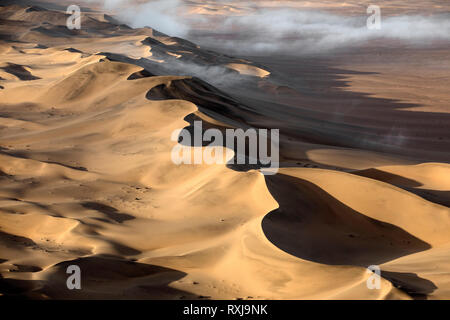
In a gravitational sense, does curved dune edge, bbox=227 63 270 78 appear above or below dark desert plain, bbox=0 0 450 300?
above

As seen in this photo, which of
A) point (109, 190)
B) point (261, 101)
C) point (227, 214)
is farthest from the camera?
point (261, 101)

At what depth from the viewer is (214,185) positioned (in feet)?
21.6

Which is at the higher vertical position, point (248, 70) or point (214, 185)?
point (248, 70)

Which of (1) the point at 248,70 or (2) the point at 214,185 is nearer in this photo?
(2) the point at 214,185

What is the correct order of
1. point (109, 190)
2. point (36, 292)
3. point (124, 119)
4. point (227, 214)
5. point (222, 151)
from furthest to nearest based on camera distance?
point (124, 119) < point (222, 151) < point (109, 190) < point (227, 214) < point (36, 292)

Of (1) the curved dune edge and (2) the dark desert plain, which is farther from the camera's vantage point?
(1) the curved dune edge

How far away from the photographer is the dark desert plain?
14.6 ft

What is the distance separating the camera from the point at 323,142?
10.8 metres

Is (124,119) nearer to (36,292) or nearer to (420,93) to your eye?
(36,292)

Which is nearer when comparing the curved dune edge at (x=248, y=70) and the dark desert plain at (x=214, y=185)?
the dark desert plain at (x=214, y=185)

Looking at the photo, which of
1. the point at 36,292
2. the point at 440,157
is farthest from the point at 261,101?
the point at 36,292

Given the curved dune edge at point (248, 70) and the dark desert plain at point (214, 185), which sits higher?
the curved dune edge at point (248, 70)

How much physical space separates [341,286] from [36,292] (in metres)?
2.02

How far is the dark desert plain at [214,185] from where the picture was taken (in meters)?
4.44
